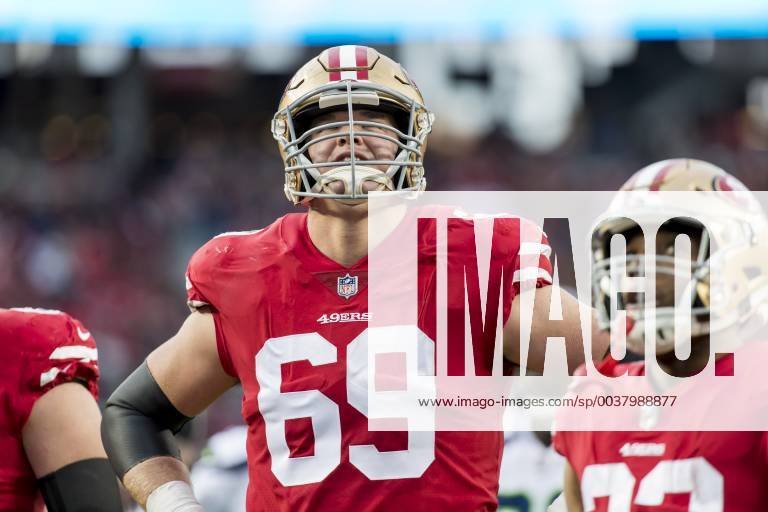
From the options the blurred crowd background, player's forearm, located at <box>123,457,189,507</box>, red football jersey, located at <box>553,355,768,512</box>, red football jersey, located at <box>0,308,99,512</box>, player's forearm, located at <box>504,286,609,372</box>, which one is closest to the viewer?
red football jersey, located at <box>553,355,768,512</box>

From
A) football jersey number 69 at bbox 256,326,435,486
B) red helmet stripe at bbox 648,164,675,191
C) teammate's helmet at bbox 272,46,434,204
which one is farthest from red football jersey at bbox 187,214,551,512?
red helmet stripe at bbox 648,164,675,191

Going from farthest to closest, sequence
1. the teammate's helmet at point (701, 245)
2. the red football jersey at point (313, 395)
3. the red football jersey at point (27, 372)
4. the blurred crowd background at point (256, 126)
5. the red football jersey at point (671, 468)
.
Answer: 1. the blurred crowd background at point (256, 126)
2. the red football jersey at point (27, 372)
3. the red football jersey at point (313, 395)
4. the teammate's helmet at point (701, 245)
5. the red football jersey at point (671, 468)

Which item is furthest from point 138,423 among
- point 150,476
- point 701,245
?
point 701,245

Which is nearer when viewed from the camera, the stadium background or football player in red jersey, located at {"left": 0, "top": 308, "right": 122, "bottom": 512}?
football player in red jersey, located at {"left": 0, "top": 308, "right": 122, "bottom": 512}

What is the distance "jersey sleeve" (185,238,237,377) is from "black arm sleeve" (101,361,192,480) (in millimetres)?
180

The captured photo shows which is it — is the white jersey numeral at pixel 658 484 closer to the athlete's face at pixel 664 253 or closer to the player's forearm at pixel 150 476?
the athlete's face at pixel 664 253

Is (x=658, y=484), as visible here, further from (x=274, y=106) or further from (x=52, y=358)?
(x=274, y=106)

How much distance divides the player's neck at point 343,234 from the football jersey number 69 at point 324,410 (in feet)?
0.62

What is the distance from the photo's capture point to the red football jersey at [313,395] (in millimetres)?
2279

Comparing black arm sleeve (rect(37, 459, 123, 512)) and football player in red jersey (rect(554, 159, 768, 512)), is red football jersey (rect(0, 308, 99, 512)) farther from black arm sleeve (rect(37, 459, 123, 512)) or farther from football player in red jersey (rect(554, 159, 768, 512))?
football player in red jersey (rect(554, 159, 768, 512))

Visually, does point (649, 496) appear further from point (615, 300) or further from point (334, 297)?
point (334, 297)

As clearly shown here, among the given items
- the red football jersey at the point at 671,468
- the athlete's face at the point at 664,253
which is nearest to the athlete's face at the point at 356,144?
the athlete's face at the point at 664,253

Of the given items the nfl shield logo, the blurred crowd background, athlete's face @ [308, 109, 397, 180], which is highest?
the blurred crowd background

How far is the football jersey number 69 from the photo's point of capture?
2.29 m
